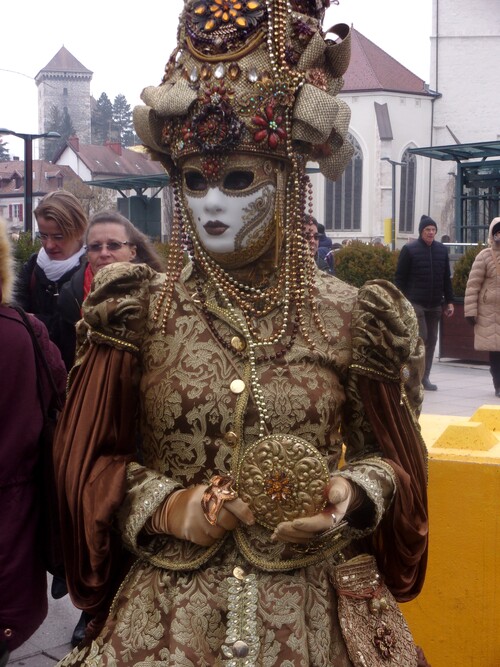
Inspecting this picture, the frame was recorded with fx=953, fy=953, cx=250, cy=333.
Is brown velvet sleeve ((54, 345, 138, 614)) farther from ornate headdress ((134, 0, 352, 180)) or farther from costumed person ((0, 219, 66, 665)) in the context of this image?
ornate headdress ((134, 0, 352, 180))

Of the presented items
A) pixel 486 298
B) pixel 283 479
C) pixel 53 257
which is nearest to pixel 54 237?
pixel 53 257

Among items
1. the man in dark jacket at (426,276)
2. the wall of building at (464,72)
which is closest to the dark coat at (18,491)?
the man in dark jacket at (426,276)

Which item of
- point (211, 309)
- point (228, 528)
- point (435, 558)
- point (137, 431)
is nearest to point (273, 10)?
point (211, 309)

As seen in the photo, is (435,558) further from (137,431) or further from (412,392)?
(137,431)

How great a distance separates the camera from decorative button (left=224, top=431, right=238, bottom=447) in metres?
2.21

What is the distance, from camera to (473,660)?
367cm

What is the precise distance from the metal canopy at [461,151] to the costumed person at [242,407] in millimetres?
19099

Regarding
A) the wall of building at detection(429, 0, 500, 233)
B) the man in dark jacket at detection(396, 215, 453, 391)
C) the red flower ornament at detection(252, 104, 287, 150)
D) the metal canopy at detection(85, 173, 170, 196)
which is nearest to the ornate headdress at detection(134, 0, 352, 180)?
the red flower ornament at detection(252, 104, 287, 150)

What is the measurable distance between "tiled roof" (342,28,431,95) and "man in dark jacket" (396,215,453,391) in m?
43.6

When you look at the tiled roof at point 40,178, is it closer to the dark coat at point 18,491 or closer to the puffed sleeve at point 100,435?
the dark coat at point 18,491

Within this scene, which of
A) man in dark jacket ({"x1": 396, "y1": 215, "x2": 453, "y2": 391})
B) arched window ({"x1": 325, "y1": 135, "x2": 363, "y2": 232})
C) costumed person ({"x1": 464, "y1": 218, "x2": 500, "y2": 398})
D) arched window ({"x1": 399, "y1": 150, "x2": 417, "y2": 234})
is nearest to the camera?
costumed person ({"x1": 464, "y1": 218, "x2": 500, "y2": 398})

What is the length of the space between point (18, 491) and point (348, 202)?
49683 millimetres

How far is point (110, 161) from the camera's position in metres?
69.6

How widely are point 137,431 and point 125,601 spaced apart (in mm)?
411
